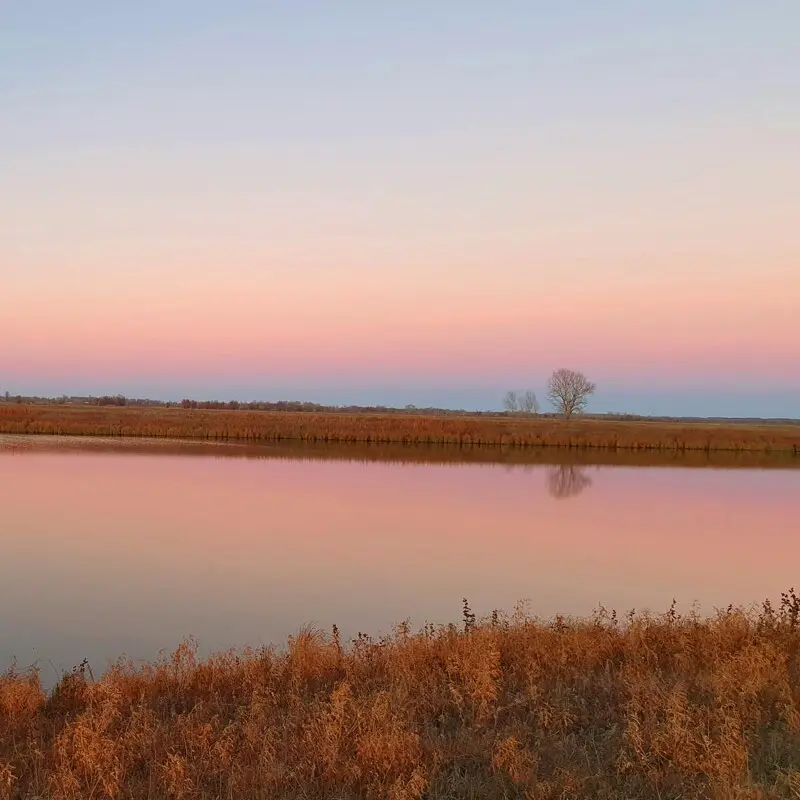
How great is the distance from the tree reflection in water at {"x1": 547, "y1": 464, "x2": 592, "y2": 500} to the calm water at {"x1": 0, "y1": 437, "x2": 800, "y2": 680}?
214mm

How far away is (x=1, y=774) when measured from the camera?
12.4ft

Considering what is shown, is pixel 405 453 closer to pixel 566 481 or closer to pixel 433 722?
pixel 566 481

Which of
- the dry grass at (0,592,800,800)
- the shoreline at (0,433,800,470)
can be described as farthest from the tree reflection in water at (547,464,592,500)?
the dry grass at (0,592,800,800)

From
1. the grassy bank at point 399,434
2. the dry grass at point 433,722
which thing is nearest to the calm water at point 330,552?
the dry grass at point 433,722

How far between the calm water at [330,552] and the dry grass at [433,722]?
1997 millimetres

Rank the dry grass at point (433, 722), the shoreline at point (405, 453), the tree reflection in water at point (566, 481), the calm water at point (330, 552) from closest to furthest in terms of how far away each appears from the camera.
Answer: the dry grass at point (433, 722) < the calm water at point (330, 552) < the tree reflection in water at point (566, 481) < the shoreline at point (405, 453)

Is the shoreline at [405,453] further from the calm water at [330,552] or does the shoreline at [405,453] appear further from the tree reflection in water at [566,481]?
the calm water at [330,552]

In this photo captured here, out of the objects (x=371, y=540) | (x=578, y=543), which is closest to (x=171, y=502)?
(x=371, y=540)

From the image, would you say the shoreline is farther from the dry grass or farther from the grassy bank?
the dry grass

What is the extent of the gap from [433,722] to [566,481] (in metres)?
20.4

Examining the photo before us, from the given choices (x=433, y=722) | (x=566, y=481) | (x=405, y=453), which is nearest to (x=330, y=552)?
(x=433, y=722)

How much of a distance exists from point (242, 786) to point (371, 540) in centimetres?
932

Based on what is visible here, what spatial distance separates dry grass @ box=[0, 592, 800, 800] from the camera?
384cm

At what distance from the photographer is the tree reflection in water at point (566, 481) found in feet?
70.2
